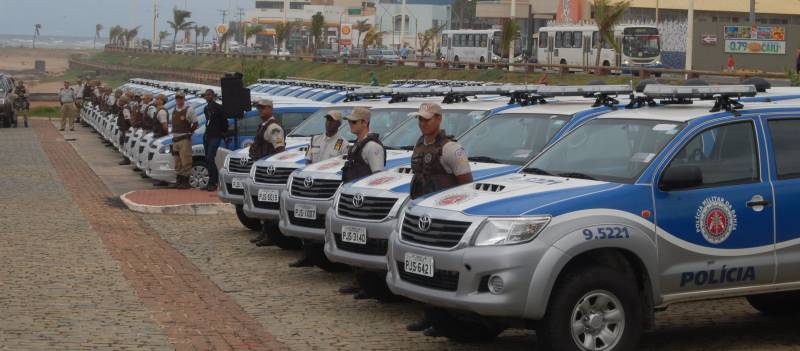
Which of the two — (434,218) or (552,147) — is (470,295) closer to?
(434,218)

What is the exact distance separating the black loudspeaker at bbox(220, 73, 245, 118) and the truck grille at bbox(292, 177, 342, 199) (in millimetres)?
8167

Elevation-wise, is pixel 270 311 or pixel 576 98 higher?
pixel 576 98

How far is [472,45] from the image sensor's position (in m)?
76.2

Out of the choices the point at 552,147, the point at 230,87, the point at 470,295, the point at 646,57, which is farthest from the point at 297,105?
the point at 646,57

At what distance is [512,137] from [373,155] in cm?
128

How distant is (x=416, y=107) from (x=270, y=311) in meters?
4.78

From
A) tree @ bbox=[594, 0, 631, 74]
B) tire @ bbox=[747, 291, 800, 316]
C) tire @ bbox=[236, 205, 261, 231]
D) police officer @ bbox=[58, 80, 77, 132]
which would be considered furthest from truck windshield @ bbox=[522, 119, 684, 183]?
tree @ bbox=[594, 0, 631, 74]

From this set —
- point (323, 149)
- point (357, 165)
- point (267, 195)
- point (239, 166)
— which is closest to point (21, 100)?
point (239, 166)

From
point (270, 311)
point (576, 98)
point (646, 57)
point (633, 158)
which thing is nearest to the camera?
point (633, 158)

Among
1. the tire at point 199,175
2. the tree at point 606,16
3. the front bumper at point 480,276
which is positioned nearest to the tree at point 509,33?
the tree at point 606,16

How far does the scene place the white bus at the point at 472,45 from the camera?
72.6m

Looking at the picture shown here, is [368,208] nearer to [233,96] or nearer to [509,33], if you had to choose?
[233,96]

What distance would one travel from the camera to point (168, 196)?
2155 cm

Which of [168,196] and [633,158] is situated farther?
[168,196]
